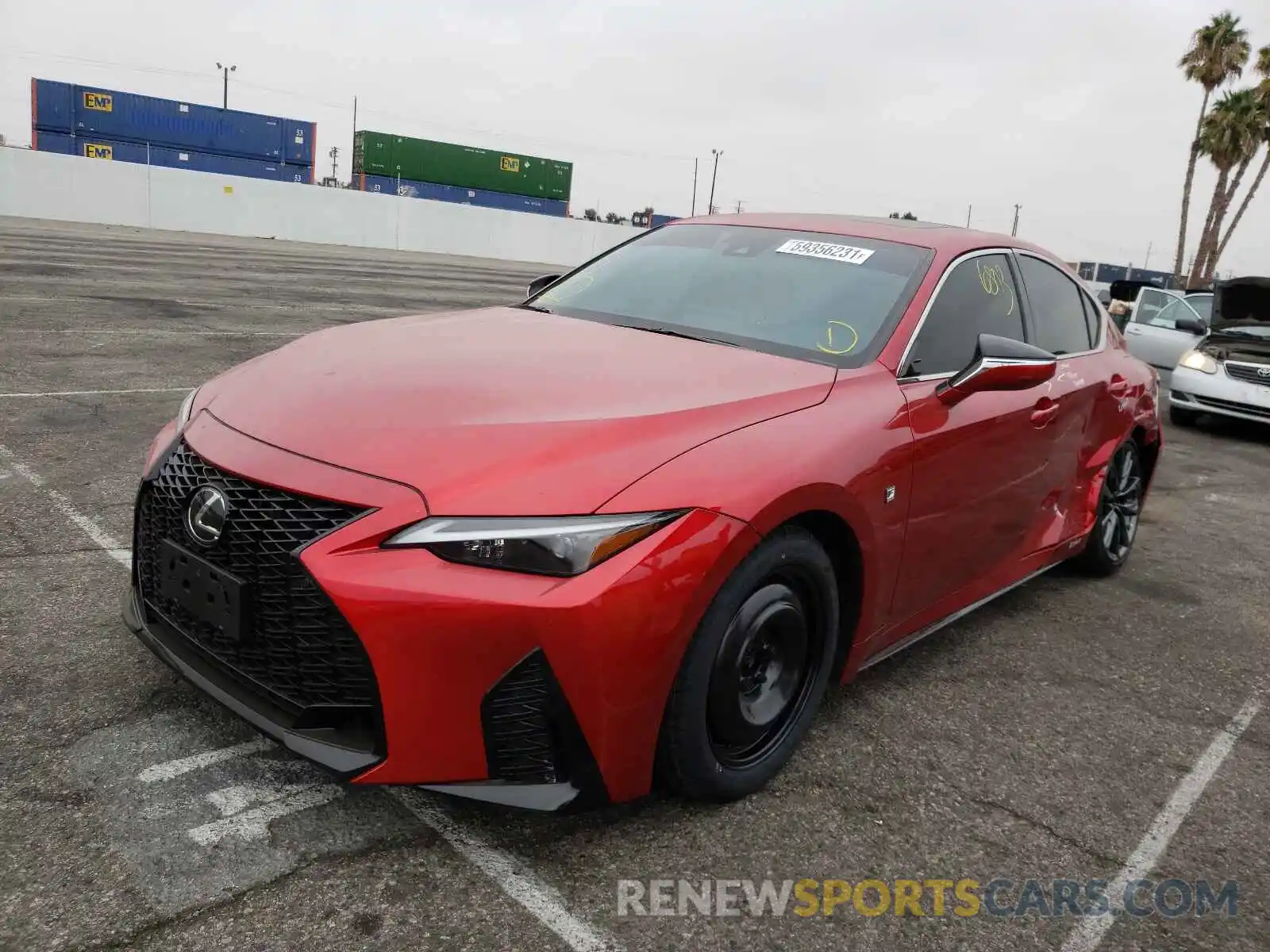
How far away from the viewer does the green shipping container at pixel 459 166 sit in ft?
179

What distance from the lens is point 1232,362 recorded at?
9.86 metres

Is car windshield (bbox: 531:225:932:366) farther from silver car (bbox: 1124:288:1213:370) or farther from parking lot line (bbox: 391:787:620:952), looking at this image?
silver car (bbox: 1124:288:1213:370)

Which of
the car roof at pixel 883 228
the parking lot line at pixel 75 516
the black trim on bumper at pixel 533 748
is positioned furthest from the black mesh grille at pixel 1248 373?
the parking lot line at pixel 75 516

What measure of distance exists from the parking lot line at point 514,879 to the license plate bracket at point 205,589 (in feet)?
2.08

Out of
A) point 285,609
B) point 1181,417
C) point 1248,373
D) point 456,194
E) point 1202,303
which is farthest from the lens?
point 456,194

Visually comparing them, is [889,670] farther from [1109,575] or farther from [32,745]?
[32,745]

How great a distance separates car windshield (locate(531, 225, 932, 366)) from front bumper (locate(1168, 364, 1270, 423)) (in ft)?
26.0

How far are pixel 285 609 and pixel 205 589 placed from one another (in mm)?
263

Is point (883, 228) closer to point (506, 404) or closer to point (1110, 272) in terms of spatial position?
point (506, 404)

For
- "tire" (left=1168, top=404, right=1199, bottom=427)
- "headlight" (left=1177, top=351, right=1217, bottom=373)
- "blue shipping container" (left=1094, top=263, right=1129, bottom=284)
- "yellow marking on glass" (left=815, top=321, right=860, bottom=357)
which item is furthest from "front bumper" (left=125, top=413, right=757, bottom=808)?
"blue shipping container" (left=1094, top=263, right=1129, bottom=284)

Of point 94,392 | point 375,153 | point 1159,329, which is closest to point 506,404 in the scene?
point 94,392

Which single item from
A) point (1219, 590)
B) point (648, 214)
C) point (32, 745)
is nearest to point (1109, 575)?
point (1219, 590)

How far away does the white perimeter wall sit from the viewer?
30969 mm

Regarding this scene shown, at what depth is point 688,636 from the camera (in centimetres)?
221
